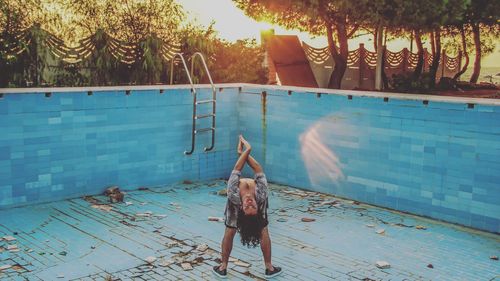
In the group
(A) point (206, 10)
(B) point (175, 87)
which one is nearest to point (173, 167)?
(B) point (175, 87)

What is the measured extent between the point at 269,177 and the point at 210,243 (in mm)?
3452

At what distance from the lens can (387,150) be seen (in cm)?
842

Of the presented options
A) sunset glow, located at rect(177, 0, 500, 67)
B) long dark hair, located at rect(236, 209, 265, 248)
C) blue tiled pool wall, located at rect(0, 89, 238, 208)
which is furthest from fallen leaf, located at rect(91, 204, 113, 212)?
sunset glow, located at rect(177, 0, 500, 67)

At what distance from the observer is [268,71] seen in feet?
57.0

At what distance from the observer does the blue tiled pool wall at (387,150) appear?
24.6 ft

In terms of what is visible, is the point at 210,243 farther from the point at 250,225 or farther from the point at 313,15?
the point at 313,15

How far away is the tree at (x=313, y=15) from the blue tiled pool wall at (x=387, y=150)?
137 inches

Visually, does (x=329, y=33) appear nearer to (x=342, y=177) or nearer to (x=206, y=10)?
(x=206, y=10)

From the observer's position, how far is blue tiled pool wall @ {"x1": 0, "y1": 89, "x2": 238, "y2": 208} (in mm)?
7984

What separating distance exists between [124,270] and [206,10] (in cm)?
1011

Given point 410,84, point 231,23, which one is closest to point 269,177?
point 231,23

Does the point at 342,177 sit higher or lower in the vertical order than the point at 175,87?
lower

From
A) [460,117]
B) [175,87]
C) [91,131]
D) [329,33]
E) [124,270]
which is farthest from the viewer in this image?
[329,33]

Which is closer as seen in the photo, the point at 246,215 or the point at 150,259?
the point at 246,215
